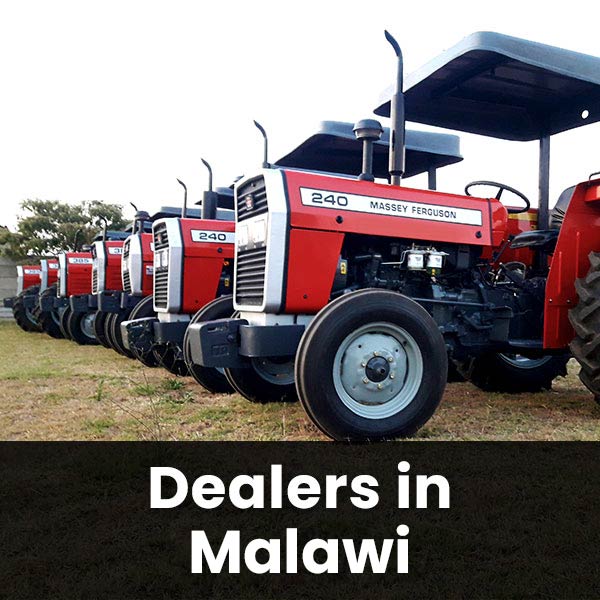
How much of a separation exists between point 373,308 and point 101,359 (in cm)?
526

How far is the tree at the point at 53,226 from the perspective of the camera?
2498cm

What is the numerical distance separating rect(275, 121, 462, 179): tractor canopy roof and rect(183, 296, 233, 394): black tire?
1.60 m

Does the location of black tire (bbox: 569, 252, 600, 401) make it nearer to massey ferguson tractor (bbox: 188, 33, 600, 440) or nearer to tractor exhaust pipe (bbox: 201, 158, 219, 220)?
massey ferguson tractor (bbox: 188, 33, 600, 440)

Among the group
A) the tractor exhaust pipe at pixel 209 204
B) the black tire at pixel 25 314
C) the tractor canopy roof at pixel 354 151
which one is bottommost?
the black tire at pixel 25 314

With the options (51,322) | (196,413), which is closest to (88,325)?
(51,322)

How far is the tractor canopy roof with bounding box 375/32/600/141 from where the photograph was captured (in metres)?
3.90

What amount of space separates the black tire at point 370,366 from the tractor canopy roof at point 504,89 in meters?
1.61

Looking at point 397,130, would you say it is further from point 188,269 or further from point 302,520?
point 188,269

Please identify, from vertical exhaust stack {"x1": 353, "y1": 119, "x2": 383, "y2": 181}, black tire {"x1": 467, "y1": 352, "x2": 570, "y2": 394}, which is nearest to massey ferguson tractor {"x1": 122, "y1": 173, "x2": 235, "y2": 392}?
black tire {"x1": 467, "y1": 352, "x2": 570, "y2": 394}

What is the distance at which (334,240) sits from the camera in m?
3.65

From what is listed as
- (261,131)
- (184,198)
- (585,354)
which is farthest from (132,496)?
(184,198)

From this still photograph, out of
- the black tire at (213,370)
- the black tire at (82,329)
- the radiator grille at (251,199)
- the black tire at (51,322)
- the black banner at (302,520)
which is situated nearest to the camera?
the black banner at (302,520)

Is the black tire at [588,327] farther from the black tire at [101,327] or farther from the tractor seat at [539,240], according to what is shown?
the black tire at [101,327]

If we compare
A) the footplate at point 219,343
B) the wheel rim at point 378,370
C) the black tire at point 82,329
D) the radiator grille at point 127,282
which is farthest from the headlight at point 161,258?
the black tire at point 82,329
